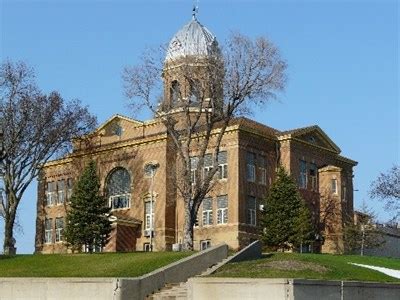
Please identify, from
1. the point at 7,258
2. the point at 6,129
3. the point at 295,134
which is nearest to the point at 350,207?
the point at 295,134

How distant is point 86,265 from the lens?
94.9ft

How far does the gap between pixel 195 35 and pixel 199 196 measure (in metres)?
23.0

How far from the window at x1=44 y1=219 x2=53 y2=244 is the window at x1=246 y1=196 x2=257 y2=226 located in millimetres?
18045

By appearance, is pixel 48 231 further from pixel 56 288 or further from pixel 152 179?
pixel 56 288

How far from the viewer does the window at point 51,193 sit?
6147 cm

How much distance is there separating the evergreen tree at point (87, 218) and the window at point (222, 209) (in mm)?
7370

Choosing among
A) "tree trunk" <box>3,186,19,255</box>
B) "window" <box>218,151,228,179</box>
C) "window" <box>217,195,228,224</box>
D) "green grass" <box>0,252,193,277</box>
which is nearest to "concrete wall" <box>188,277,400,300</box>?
"green grass" <box>0,252,193,277</box>

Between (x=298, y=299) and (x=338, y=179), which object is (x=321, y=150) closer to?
(x=338, y=179)

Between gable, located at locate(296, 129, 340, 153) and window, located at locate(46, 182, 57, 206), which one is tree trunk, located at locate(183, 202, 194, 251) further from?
window, located at locate(46, 182, 57, 206)

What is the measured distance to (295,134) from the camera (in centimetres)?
5438

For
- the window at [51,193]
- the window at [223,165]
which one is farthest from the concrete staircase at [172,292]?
the window at [51,193]

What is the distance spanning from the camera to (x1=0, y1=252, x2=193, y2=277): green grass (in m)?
26.5

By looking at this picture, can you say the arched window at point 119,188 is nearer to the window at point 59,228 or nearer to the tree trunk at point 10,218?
the window at point 59,228

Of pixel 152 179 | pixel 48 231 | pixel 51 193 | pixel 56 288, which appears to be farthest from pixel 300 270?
pixel 51 193
